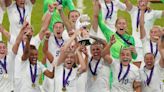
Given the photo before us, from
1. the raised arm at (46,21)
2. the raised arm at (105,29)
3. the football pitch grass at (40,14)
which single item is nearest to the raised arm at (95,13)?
the raised arm at (105,29)

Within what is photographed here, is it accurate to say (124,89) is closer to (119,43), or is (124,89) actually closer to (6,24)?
(119,43)

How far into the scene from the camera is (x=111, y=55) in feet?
54.0

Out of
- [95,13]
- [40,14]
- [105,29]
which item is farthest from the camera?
[40,14]

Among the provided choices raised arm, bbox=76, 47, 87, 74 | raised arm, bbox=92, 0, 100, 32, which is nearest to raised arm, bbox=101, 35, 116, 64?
raised arm, bbox=76, 47, 87, 74

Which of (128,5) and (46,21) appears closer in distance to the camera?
(46,21)

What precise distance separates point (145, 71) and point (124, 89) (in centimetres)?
56

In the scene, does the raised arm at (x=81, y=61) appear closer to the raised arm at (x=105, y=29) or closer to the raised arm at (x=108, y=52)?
the raised arm at (x=108, y=52)

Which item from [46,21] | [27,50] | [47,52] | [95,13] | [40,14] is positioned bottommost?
[40,14]

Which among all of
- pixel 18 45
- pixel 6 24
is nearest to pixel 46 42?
pixel 18 45

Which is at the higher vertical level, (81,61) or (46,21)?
(46,21)

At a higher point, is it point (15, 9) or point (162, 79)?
point (15, 9)

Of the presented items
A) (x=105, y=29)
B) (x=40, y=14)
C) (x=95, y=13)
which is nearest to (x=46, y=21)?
(x=95, y=13)

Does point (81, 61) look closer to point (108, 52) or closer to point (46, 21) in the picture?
point (108, 52)

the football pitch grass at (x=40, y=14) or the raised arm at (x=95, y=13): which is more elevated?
the raised arm at (x=95, y=13)
